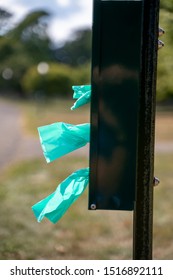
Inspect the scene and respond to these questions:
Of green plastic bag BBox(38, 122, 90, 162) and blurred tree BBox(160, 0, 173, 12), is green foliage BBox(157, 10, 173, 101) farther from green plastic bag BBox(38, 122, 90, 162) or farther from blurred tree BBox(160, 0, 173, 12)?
green plastic bag BBox(38, 122, 90, 162)

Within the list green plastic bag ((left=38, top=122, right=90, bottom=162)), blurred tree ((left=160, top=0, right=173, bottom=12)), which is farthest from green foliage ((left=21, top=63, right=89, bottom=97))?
green plastic bag ((left=38, top=122, right=90, bottom=162))

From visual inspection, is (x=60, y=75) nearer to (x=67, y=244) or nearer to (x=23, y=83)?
(x=23, y=83)

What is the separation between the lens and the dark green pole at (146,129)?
1678mm

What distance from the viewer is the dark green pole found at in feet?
5.50

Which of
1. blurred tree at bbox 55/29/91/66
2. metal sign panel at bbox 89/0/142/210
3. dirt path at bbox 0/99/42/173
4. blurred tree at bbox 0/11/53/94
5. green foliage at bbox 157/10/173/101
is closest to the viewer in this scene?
metal sign panel at bbox 89/0/142/210

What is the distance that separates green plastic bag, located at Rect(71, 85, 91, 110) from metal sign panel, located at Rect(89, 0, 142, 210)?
Result: 280 millimetres

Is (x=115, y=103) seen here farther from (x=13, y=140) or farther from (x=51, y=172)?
(x=13, y=140)

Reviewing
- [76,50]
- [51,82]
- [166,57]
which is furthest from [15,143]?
[166,57]

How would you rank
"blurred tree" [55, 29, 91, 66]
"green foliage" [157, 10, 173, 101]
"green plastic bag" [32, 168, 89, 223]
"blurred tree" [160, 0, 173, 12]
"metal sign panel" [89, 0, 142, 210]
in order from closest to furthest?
"metal sign panel" [89, 0, 142, 210] < "green plastic bag" [32, 168, 89, 223] < "blurred tree" [160, 0, 173, 12] < "green foliage" [157, 10, 173, 101] < "blurred tree" [55, 29, 91, 66]

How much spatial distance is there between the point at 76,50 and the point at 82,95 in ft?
49.3

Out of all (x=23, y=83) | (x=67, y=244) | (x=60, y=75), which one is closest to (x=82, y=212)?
(x=67, y=244)

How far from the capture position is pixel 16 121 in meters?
15.9

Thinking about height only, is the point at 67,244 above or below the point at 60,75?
below
